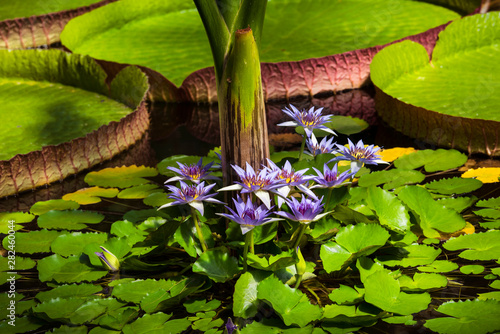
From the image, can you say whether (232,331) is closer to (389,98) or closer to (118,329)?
(118,329)

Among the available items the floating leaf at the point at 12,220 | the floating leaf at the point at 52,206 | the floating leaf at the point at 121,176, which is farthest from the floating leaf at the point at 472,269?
the floating leaf at the point at 12,220

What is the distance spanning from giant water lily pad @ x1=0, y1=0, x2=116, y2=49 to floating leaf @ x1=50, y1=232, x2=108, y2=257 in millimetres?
2912

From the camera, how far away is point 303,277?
1484 millimetres

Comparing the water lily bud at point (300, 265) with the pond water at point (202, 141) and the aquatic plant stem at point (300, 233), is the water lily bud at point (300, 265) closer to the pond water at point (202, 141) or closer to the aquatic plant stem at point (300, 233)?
the aquatic plant stem at point (300, 233)

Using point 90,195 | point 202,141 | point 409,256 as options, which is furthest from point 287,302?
point 202,141

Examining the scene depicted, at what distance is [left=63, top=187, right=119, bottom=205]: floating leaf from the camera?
218cm

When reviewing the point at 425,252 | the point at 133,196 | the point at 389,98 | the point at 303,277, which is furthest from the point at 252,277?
the point at 389,98

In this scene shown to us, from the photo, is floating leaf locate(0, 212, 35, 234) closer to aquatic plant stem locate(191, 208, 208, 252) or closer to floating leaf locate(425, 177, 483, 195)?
aquatic plant stem locate(191, 208, 208, 252)

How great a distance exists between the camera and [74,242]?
1.80 metres

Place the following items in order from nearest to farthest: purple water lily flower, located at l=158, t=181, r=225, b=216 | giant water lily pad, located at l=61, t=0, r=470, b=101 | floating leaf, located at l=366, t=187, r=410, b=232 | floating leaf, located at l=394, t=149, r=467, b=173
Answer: purple water lily flower, located at l=158, t=181, r=225, b=216 < floating leaf, located at l=366, t=187, r=410, b=232 < floating leaf, located at l=394, t=149, r=467, b=173 < giant water lily pad, located at l=61, t=0, r=470, b=101

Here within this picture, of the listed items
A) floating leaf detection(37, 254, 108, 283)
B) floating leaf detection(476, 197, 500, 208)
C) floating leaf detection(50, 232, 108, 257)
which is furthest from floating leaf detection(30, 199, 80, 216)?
floating leaf detection(476, 197, 500, 208)

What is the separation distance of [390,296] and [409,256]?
270 mm

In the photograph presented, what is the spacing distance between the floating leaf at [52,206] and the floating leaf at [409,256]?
1178mm

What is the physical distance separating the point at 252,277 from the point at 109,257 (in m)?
0.44
